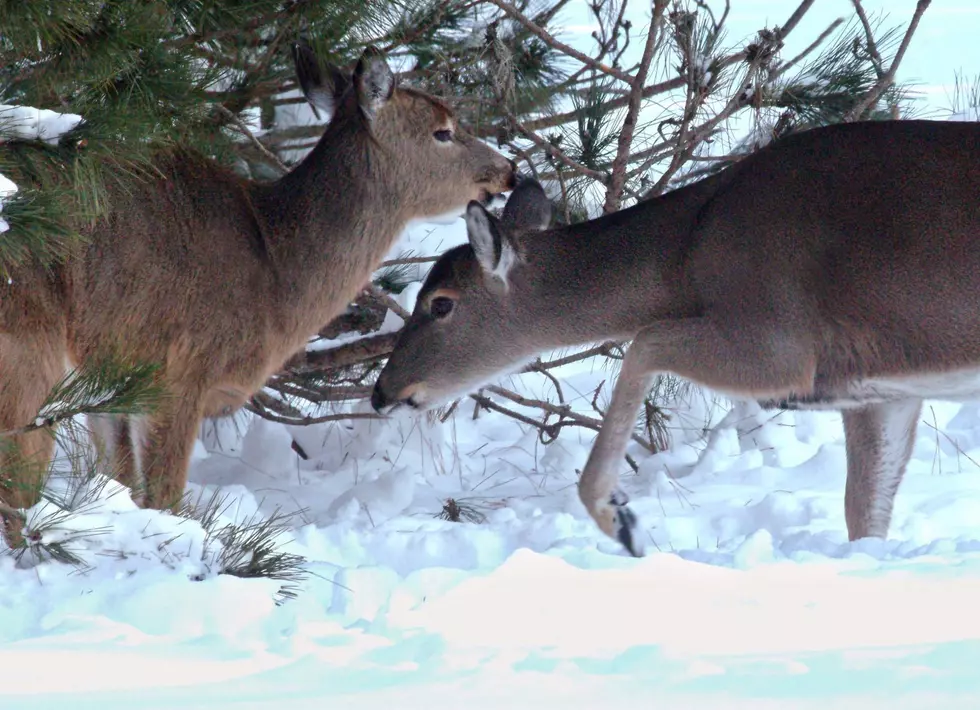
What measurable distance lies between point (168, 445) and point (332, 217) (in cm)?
119

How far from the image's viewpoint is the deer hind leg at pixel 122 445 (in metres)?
5.11

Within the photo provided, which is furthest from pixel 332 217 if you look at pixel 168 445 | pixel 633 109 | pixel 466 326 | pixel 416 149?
pixel 633 109

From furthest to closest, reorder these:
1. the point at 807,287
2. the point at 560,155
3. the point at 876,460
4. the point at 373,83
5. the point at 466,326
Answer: the point at 560,155 → the point at 373,83 → the point at 466,326 → the point at 876,460 → the point at 807,287

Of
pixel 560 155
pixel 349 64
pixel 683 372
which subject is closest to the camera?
pixel 683 372

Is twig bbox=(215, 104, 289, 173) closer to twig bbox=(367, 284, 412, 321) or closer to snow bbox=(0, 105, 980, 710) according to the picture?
twig bbox=(367, 284, 412, 321)

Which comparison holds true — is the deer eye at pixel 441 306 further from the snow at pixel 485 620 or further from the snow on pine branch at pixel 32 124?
the snow on pine branch at pixel 32 124

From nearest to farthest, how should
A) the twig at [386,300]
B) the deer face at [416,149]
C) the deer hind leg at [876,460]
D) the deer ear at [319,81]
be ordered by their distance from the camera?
1. the deer hind leg at [876,460]
2. the deer face at [416,149]
3. the deer ear at [319,81]
4. the twig at [386,300]

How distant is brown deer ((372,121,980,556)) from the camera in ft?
15.1

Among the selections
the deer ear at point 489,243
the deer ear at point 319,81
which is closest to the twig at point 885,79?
the deer ear at point 489,243

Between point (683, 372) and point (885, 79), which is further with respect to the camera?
point (885, 79)

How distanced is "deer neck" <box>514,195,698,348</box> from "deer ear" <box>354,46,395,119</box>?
34.5 inches

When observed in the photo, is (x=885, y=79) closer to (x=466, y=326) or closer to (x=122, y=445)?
(x=466, y=326)

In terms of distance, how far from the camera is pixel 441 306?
17.9 feet

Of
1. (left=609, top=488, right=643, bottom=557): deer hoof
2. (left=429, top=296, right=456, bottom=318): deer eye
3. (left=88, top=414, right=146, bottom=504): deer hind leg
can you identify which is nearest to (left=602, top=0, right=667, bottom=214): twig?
(left=429, top=296, right=456, bottom=318): deer eye
